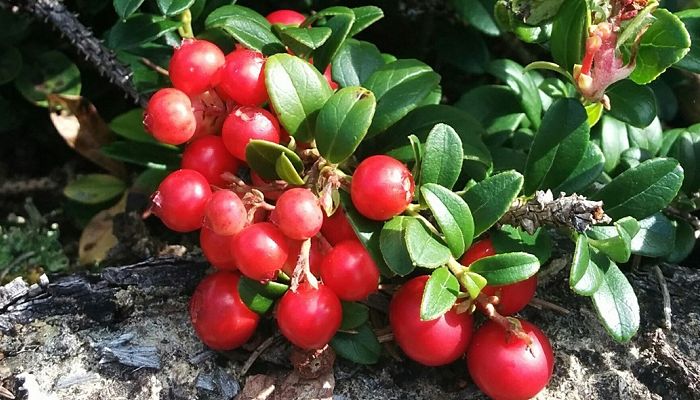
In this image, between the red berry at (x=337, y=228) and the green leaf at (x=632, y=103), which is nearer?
the red berry at (x=337, y=228)

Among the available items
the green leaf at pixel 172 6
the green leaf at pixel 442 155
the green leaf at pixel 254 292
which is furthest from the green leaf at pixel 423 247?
the green leaf at pixel 172 6

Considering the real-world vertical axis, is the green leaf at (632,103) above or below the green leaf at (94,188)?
above

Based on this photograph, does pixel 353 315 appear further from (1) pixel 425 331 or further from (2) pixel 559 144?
(2) pixel 559 144

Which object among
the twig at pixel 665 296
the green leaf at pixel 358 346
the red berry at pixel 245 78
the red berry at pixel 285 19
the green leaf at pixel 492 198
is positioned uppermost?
the red berry at pixel 245 78

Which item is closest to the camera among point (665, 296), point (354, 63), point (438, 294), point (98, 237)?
point (438, 294)

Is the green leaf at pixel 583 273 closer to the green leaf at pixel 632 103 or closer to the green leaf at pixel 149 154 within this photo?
the green leaf at pixel 632 103

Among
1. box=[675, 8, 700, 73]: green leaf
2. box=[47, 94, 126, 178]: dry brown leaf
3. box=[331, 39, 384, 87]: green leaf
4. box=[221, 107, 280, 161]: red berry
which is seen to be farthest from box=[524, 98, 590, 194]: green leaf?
box=[47, 94, 126, 178]: dry brown leaf

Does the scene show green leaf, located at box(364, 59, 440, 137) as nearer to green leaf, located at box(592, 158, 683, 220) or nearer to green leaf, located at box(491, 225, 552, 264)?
green leaf, located at box(491, 225, 552, 264)

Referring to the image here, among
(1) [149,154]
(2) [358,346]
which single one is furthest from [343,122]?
(1) [149,154]
